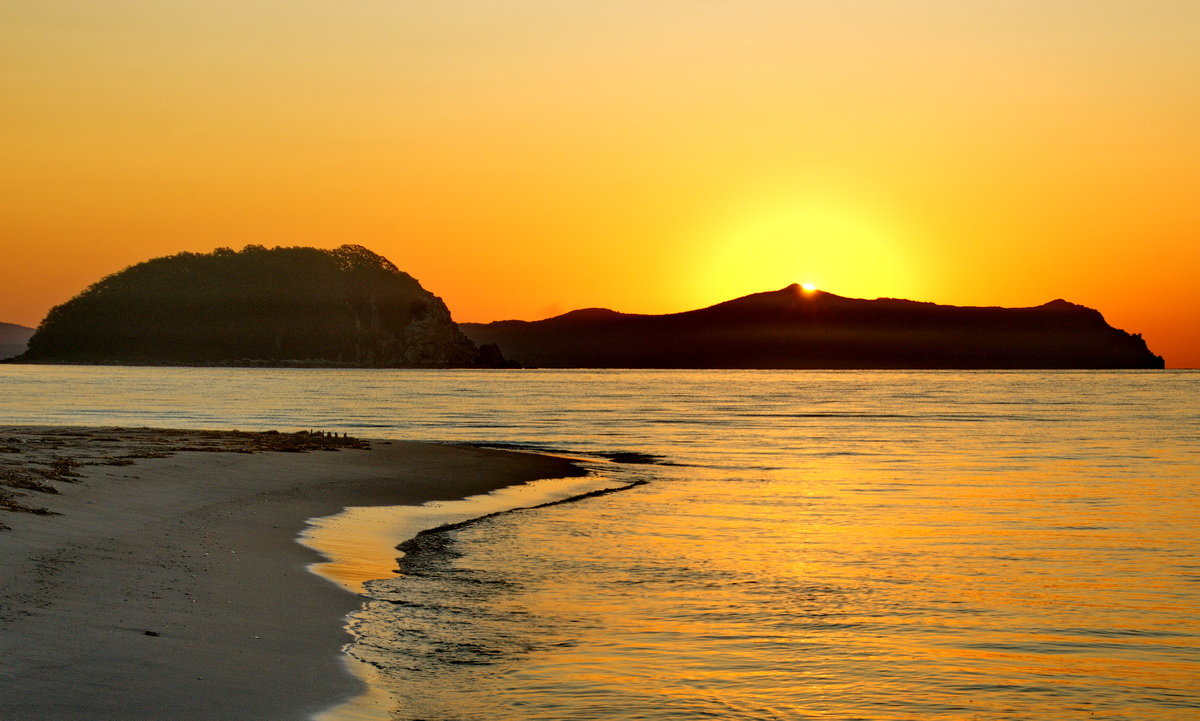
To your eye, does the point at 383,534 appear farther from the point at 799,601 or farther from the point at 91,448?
the point at 91,448

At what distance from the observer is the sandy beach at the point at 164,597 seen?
34.6 feet

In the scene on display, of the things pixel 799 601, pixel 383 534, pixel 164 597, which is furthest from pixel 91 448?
pixel 799 601

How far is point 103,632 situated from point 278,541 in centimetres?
854

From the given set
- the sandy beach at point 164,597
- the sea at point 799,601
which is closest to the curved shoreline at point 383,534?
the sea at point 799,601

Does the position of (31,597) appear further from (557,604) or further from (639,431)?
(639,431)

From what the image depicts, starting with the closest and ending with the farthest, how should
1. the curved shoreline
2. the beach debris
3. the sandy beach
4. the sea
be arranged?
the sandy beach
the curved shoreline
the sea
the beach debris

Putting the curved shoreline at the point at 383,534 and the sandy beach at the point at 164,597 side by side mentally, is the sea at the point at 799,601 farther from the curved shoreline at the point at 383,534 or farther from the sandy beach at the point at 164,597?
the sandy beach at the point at 164,597

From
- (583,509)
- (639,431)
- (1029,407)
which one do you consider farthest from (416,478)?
(1029,407)

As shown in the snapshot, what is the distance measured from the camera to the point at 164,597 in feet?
47.0

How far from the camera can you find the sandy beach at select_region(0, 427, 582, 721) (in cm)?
1053

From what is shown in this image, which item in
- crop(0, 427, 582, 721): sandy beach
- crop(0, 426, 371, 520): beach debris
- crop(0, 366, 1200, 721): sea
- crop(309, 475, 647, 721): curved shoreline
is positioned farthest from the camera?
crop(0, 426, 371, 520): beach debris

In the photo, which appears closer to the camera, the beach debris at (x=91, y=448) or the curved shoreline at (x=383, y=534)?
the curved shoreline at (x=383, y=534)

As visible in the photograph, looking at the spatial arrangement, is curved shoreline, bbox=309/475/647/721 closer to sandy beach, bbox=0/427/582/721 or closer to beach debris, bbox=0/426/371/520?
sandy beach, bbox=0/427/582/721

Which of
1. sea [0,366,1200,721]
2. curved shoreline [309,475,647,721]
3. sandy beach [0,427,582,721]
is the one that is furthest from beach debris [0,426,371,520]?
sea [0,366,1200,721]
